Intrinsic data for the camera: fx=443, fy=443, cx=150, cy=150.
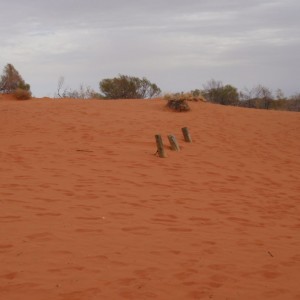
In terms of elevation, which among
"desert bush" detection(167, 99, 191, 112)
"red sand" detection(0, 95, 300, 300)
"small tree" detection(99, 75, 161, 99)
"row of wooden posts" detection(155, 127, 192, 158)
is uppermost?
"small tree" detection(99, 75, 161, 99)

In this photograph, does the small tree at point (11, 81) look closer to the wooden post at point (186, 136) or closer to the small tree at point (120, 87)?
the small tree at point (120, 87)

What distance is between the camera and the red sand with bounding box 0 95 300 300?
390 cm

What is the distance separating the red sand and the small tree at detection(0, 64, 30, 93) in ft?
48.9

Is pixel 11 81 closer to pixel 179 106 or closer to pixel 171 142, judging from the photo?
pixel 179 106

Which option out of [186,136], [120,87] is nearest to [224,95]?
[120,87]

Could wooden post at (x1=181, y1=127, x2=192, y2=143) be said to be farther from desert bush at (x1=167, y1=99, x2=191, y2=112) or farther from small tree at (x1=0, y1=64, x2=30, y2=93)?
small tree at (x1=0, y1=64, x2=30, y2=93)

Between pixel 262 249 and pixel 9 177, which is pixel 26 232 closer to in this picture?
pixel 262 249

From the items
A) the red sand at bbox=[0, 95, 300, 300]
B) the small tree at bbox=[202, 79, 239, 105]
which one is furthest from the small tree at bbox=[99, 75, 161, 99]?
the red sand at bbox=[0, 95, 300, 300]

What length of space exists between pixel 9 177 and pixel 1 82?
73.7 feet

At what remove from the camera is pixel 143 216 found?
6.12 m

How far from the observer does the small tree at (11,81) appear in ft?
93.2

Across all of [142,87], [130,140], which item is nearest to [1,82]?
[142,87]

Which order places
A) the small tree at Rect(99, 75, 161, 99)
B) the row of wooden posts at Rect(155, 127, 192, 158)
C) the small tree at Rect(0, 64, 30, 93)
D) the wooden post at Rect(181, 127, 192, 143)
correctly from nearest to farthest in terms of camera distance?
1. the row of wooden posts at Rect(155, 127, 192, 158)
2. the wooden post at Rect(181, 127, 192, 143)
3. the small tree at Rect(0, 64, 30, 93)
4. the small tree at Rect(99, 75, 161, 99)

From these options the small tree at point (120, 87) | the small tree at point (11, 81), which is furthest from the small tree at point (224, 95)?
the small tree at point (11, 81)
